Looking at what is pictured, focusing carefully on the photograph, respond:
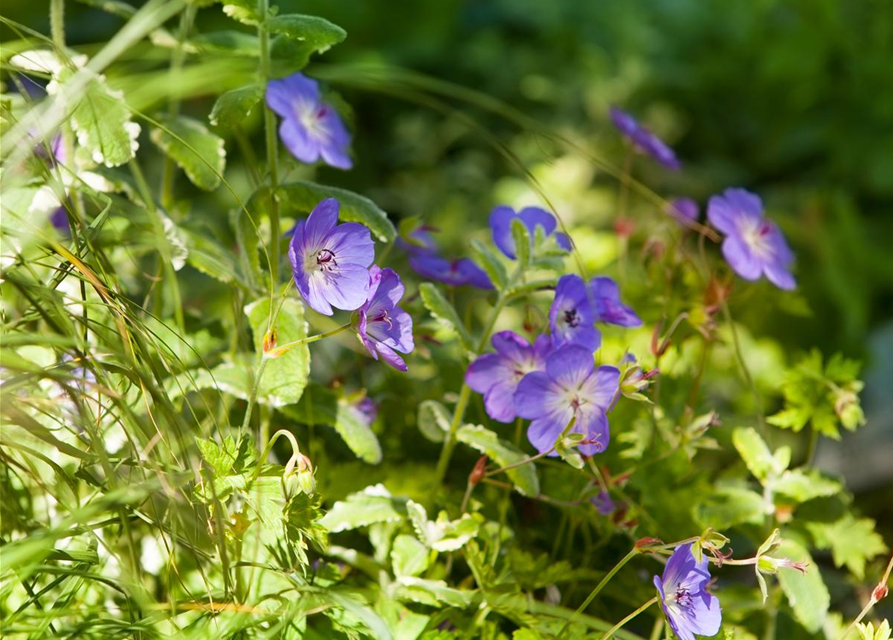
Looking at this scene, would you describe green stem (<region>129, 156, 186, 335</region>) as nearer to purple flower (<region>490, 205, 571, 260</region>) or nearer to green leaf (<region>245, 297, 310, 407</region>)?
green leaf (<region>245, 297, 310, 407</region>)

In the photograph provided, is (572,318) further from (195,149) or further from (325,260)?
(195,149)

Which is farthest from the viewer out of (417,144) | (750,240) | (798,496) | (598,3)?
(598,3)

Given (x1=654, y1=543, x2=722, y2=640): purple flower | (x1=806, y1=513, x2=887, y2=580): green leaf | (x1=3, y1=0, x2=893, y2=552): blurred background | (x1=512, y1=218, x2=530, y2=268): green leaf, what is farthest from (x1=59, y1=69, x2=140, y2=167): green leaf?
(x1=3, y1=0, x2=893, y2=552): blurred background

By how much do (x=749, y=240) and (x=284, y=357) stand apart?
2.05 ft

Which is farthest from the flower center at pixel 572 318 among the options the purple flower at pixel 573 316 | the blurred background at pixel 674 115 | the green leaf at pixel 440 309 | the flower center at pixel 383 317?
the blurred background at pixel 674 115

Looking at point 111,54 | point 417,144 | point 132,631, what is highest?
point 111,54

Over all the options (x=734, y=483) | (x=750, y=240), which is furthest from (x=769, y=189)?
(x=734, y=483)

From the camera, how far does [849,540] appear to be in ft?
3.54

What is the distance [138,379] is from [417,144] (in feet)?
5.90

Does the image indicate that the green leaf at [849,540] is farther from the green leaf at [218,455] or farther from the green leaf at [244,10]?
the green leaf at [244,10]

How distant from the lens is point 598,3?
120 inches

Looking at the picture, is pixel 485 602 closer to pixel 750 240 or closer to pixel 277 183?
pixel 277 183

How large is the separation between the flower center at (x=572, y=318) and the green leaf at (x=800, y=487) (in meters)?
0.29

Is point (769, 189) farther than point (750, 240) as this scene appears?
Yes
